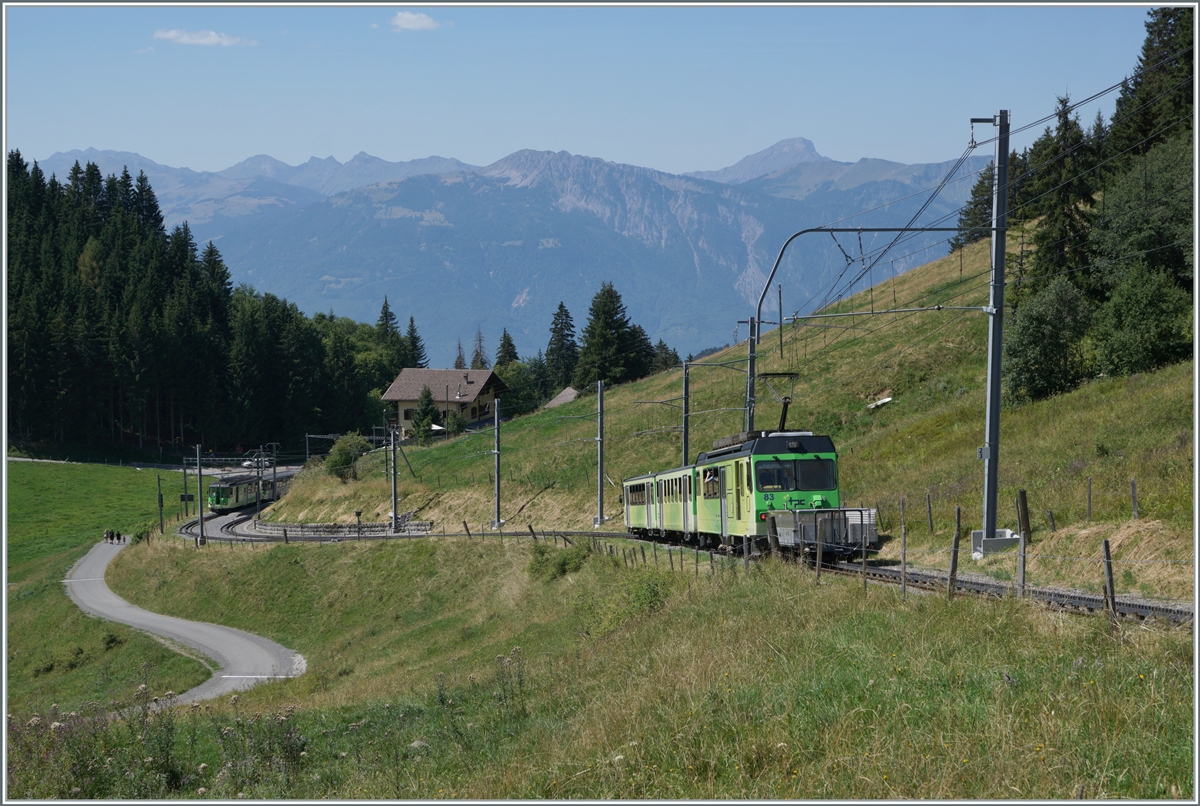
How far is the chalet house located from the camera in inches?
5330

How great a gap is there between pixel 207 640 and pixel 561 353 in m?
112

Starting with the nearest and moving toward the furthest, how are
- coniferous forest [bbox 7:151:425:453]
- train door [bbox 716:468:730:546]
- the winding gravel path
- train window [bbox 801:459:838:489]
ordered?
train window [bbox 801:459:838:489] → train door [bbox 716:468:730:546] → the winding gravel path → coniferous forest [bbox 7:151:425:453]

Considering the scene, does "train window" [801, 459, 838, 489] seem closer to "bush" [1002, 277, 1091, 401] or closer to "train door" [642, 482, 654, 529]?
"train door" [642, 482, 654, 529]

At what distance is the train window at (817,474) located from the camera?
2762cm

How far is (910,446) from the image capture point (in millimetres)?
44469

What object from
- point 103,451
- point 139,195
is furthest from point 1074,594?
point 139,195

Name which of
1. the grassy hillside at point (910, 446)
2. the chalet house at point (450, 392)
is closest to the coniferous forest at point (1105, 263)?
the grassy hillside at point (910, 446)

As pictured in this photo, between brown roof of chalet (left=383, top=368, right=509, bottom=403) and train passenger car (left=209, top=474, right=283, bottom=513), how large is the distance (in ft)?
133

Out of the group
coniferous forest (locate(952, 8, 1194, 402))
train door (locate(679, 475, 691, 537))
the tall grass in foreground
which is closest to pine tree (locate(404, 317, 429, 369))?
coniferous forest (locate(952, 8, 1194, 402))

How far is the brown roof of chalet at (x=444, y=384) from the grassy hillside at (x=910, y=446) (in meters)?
46.6

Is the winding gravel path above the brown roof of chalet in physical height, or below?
below

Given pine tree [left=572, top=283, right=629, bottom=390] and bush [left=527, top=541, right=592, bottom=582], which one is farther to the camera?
pine tree [left=572, top=283, right=629, bottom=390]

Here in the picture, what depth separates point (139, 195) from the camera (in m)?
168

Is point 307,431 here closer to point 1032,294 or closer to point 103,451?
point 103,451
